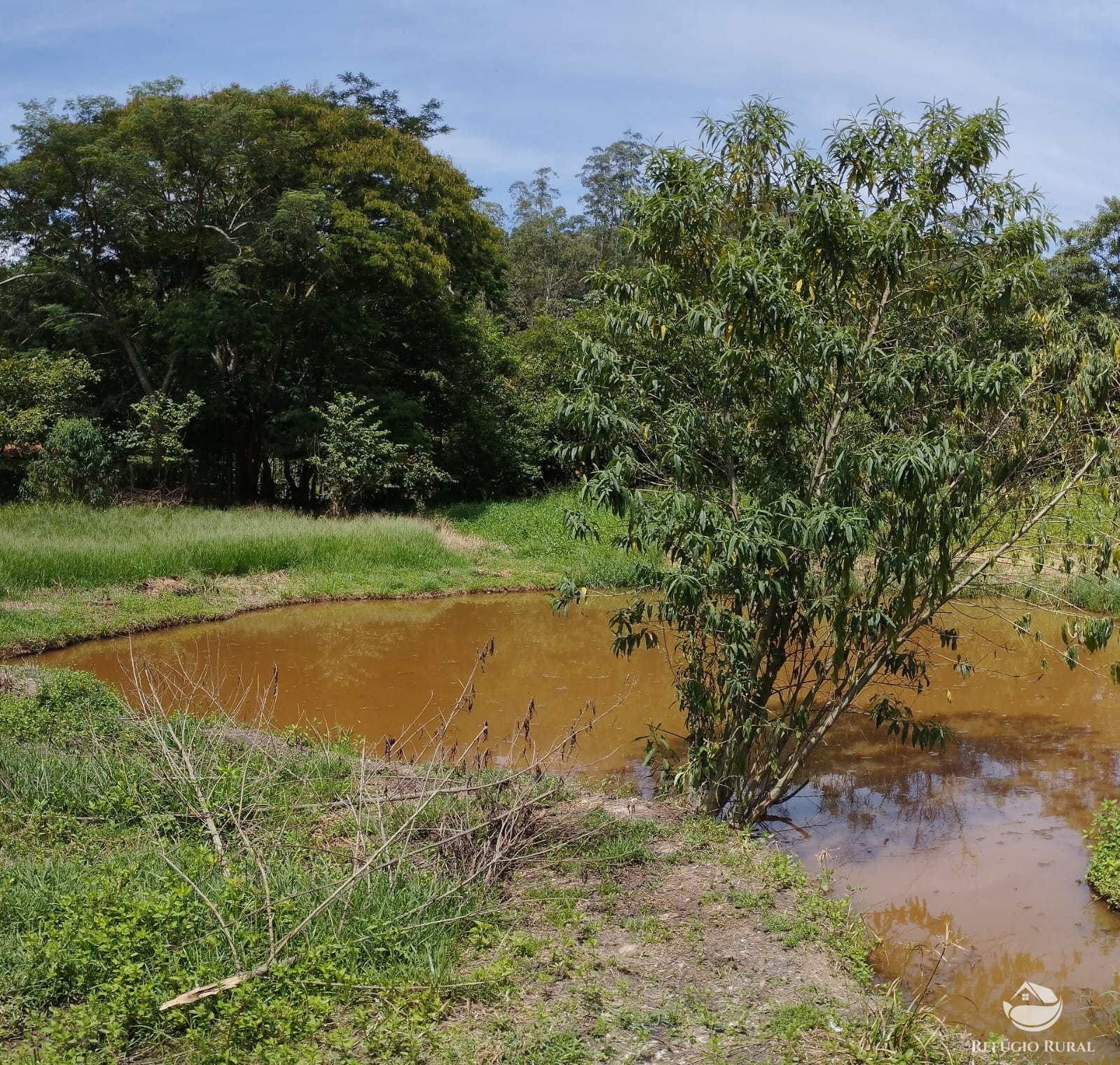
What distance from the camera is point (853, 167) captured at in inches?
254

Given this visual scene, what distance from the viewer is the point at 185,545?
15195 millimetres

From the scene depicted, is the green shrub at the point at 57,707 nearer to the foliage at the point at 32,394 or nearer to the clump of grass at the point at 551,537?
the clump of grass at the point at 551,537

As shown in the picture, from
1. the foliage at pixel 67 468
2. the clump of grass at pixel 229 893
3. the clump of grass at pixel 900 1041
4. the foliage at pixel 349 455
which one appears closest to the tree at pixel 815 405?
the clump of grass at pixel 229 893

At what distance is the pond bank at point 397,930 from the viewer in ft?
12.0

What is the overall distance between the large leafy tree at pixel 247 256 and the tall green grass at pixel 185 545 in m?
4.51

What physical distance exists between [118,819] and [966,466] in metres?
4.98

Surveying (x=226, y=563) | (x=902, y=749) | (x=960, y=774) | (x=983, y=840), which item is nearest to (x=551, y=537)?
(x=226, y=563)

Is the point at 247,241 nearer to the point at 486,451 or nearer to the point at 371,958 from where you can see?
the point at 486,451

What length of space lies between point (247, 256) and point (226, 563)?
30.2 feet

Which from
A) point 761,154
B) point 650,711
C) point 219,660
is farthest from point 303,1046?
point 219,660

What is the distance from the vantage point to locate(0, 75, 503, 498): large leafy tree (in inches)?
816

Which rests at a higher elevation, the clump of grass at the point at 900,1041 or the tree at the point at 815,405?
the tree at the point at 815,405

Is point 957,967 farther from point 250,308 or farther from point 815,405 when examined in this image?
point 250,308

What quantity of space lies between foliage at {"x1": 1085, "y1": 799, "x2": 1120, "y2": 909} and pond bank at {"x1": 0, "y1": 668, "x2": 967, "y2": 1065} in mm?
1799
